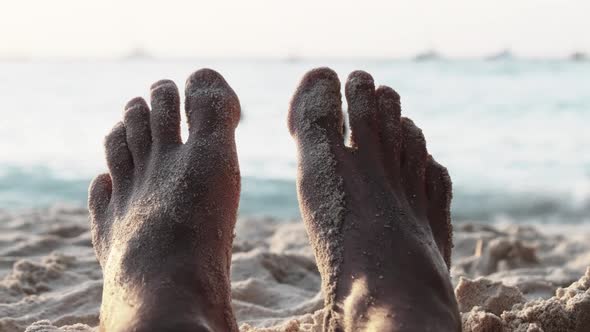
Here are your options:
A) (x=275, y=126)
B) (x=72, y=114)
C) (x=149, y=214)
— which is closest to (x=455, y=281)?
(x=149, y=214)

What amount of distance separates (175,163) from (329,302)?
49cm

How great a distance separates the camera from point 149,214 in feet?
4.44

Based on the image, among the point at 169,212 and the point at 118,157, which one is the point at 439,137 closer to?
the point at 118,157

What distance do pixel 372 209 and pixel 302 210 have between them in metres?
0.17

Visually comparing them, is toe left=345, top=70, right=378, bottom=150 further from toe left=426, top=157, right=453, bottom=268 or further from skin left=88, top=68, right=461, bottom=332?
toe left=426, top=157, right=453, bottom=268

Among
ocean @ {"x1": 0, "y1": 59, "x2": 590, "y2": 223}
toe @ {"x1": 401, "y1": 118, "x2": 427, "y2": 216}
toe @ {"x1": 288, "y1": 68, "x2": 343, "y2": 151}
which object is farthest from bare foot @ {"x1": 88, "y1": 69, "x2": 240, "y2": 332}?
ocean @ {"x1": 0, "y1": 59, "x2": 590, "y2": 223}

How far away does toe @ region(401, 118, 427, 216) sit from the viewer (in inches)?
59.6

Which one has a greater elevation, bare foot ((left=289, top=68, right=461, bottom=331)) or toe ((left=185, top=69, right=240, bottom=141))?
toe ((left=185, top=69, right=240, bottom=141))

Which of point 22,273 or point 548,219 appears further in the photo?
point 548,219

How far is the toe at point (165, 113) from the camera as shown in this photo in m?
1.66

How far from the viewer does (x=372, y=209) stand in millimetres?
1395

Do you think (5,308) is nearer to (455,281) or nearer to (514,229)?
(455,281)

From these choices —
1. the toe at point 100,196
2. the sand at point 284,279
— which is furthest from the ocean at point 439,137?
the toe at point 100,196

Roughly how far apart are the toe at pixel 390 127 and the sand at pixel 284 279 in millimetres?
360
